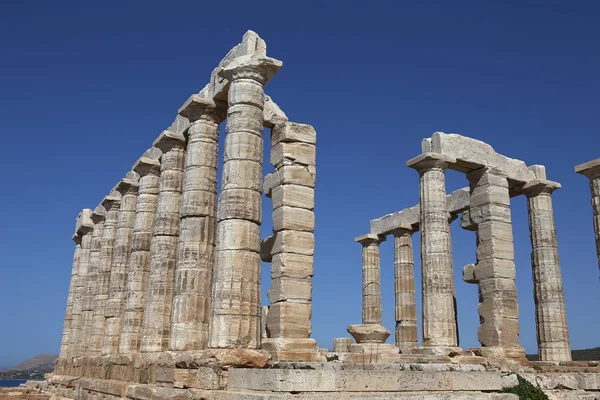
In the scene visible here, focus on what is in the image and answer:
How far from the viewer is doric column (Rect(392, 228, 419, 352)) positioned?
2994 cm

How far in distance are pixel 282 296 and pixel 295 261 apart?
39.4 inches

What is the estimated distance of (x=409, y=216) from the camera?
3148cm

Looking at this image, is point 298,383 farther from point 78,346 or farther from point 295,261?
point 78,346

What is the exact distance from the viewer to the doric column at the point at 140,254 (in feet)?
67.6

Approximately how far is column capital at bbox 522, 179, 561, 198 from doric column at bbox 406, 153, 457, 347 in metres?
4.73

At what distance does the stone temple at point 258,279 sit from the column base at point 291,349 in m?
0.04

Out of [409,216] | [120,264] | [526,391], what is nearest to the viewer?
[526,391]

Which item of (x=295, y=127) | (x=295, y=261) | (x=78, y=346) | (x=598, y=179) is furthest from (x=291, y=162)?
(x=78, y=346)

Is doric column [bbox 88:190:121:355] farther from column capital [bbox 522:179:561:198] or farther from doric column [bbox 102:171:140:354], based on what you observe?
column capital [bbox 522:179:561:198]

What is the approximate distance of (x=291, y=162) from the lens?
1661cm

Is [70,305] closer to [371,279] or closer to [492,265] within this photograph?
[371,279]

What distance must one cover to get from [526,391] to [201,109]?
38.0 feet

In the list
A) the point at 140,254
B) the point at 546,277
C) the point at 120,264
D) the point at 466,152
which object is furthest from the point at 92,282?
the point at 546,277

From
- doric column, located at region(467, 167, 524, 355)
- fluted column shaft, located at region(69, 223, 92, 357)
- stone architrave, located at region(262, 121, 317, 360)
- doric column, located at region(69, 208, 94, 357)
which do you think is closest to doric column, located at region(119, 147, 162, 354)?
stone architrave, located at region(262, 121, 317, 360)
